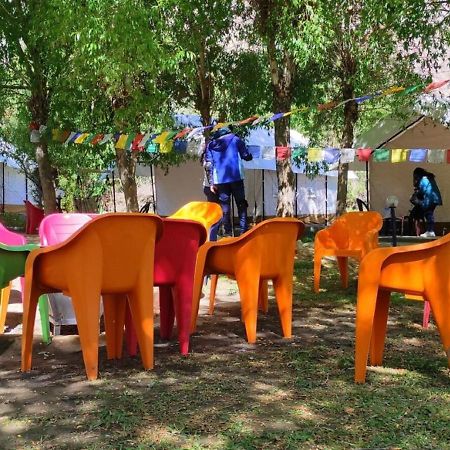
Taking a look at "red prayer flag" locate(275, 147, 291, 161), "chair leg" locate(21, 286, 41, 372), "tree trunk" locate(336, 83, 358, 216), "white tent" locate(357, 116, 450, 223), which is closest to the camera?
"chair leg" locate(21, 286, 41, 372)

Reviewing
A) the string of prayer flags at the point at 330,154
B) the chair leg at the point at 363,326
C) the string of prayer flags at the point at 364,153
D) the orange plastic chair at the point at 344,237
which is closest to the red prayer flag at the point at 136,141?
the string of prayer flags at the point at 330,154

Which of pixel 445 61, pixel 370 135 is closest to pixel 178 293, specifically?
pixel 445 61

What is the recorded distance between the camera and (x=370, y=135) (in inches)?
526

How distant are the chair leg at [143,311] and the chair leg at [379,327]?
1194 mm

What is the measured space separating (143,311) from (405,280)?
4.38ft

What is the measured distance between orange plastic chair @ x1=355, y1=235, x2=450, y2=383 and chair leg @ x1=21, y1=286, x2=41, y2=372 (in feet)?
5.47

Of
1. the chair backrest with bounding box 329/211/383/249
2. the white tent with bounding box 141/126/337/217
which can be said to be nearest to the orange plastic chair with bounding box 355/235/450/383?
the chair backrest with bounding box 329/211/383/249

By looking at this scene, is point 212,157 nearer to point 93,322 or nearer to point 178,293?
point 178,293

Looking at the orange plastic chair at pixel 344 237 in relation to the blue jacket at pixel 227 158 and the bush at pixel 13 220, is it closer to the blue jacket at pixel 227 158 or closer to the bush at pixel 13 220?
the blue jacket at pixel 227 158

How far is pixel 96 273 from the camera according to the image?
307cm

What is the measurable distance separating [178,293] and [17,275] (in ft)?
3.15

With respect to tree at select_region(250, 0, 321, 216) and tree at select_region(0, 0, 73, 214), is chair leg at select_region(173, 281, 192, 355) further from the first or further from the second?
tree at select_region(0, 0, 73, 214)

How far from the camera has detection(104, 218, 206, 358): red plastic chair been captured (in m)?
3.52

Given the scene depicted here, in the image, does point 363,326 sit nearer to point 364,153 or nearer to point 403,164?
point 364,153
